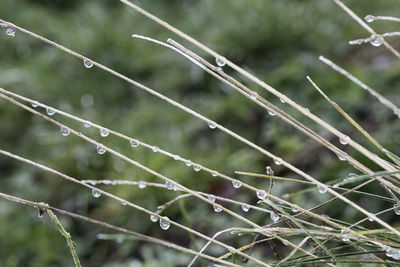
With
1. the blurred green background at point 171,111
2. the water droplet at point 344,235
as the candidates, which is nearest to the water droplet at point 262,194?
the water droplet at point 344,235

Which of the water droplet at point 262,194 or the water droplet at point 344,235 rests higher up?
the water droplet at point 262,194

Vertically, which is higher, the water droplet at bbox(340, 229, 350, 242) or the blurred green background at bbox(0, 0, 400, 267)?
the blurred green background at bbox(0, 0, 400, 267)

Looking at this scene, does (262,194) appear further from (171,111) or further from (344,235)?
(171,111)

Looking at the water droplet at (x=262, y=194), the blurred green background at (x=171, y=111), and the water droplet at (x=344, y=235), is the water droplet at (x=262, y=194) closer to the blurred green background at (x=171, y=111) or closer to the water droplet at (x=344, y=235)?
the water droplet at (x=344, y=235)

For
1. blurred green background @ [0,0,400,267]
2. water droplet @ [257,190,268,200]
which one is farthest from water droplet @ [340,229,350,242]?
blurred green background @ [0,0,400,267]

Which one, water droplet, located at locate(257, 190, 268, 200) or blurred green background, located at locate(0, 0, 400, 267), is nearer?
water droplet, located at locate(257, 190, 268, 200)

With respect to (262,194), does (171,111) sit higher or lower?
higher

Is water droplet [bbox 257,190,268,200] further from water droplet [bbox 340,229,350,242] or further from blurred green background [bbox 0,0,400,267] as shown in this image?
blurred green background [bbox 0,0,400,267]

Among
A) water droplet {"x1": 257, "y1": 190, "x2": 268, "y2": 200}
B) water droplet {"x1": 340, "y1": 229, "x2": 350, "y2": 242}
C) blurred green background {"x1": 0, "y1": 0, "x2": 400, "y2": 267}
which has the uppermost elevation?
blurred green background {"x1": 0, "y1": 0, "x2": 400, "y2": 267}

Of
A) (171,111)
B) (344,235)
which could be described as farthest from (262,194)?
(171,111)

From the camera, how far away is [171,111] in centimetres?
286

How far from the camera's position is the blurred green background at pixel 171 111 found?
7.04 ft

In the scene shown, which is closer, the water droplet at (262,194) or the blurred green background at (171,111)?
the water droplet at (262,194)

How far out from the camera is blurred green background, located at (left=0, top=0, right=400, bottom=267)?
84.5 inches
